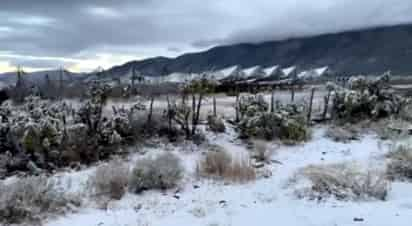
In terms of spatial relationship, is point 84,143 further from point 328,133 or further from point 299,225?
point 328,133

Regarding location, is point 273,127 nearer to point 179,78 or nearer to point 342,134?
point 342,134

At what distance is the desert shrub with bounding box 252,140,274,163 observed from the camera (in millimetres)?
9914

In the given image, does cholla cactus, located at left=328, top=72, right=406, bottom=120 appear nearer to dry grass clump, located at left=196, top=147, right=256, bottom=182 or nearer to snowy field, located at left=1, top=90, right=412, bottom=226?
snowy field, located at left=1, top=90, right=412, bottom=226

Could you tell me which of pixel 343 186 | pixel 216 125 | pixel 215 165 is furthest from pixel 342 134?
pixel 343 186

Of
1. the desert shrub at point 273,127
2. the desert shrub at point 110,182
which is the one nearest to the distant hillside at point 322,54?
the desert shrub at point 273,127

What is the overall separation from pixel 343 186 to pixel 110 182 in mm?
3528

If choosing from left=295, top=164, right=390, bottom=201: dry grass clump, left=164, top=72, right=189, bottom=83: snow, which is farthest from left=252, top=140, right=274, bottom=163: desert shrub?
left=164, top=72, right=189, bottom=83: snow

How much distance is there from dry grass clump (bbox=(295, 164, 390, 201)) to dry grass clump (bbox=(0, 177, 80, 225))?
3.44 meters

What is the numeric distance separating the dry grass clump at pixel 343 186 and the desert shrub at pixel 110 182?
266 centimetres

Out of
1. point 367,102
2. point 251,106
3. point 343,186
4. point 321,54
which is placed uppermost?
point 321,54

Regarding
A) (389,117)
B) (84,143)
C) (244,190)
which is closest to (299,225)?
(244,190)

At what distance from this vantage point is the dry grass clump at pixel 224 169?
8.21 meters

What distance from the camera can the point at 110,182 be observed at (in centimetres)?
745

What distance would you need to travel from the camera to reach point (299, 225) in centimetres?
610
